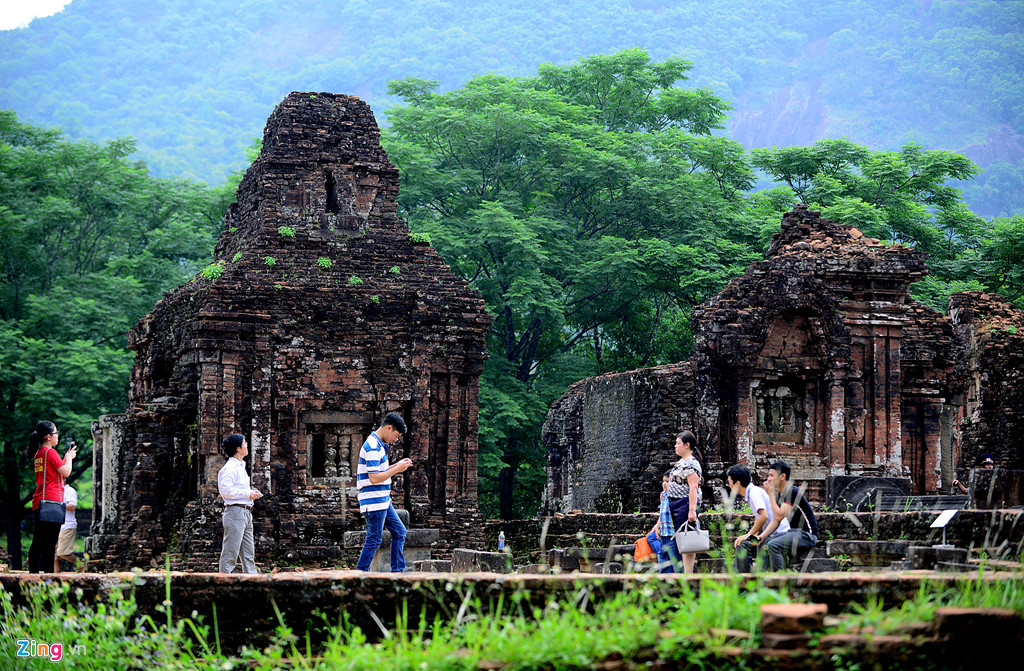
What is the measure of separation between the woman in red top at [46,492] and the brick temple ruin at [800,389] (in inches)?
521

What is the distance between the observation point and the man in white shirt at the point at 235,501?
13062 millimetres

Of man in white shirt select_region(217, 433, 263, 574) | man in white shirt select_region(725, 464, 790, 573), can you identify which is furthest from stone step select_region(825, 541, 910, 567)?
man in white shirt select_region(217, 433, 263, 574)

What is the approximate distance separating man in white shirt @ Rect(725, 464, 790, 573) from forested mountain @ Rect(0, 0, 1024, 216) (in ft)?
224

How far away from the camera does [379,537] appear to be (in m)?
11.9

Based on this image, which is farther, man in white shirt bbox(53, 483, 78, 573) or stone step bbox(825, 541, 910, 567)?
man in white shirt bbox(53, 483, 78, 573)

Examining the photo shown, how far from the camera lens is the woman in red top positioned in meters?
12.4

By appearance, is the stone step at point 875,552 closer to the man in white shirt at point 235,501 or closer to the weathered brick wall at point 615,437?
the man in white shirt at point 235,501

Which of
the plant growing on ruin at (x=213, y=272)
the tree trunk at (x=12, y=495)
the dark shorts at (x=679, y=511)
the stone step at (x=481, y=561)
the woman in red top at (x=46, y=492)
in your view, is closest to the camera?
the dark shorts at (x=679, y=511)

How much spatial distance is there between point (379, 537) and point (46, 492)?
3.44 meters

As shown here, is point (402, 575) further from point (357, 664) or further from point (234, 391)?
point (234, 391)

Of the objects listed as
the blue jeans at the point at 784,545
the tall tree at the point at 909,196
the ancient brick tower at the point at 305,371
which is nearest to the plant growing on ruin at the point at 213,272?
the ancient brick tower at the point at 305,371

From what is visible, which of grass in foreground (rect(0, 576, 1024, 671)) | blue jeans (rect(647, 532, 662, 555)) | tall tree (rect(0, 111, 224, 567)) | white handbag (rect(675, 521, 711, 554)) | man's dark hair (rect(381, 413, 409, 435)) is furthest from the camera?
tall tree (rect(0, 111, 224, 567))

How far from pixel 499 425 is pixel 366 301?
10.5 meters

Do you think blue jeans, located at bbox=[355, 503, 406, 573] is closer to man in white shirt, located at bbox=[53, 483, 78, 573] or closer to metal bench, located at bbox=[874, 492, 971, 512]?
man in white shirt, located at bbox=[53, 483, 78, 573]
